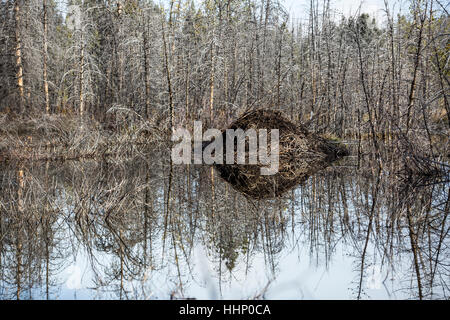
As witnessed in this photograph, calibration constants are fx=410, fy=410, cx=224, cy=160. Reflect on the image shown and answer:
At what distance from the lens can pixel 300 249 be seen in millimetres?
3916

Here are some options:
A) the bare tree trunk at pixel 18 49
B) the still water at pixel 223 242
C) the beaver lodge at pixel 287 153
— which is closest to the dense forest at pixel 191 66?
the bare tree trunk at pixel 18 49

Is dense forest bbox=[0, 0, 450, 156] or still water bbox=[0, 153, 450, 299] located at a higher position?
dense forest bbox=[0, 0, 450, 156]

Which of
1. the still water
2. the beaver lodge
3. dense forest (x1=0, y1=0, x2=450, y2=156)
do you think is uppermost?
dense forest (x1=0, y1=0, x2=450, y2=156)

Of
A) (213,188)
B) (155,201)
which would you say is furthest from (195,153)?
(155,201)

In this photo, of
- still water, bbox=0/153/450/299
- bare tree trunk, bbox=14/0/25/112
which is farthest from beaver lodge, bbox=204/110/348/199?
bare tree trunk, bbox=14/0/25/112

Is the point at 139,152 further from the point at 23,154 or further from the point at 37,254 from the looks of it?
the point at 37,254

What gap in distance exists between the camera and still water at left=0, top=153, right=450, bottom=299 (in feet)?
9.76

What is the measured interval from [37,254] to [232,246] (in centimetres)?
181

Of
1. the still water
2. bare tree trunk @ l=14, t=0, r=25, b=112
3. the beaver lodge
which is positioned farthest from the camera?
bare tree trunk @ l=14, t=0, r=25, b=112

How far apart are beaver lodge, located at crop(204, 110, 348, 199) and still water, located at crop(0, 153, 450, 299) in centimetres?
140

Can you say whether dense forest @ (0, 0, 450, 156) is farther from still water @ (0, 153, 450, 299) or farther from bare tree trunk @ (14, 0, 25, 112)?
still water @ (0, 153, 450, 299)

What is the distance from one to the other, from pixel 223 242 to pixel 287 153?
791 centimetres

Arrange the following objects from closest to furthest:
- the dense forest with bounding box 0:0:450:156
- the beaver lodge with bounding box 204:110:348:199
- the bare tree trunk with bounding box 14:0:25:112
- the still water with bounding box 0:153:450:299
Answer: the still water with bounding box 0:153:450:299
the beaver lodge with bounding box 204:110:348:199
the dense forest with bounding box 0:0:450:156
the bare tree trunk with bounding box 14:0:25:112

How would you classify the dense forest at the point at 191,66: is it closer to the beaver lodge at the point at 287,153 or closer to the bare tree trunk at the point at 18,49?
the bare tree trunk at the point at 18,49
